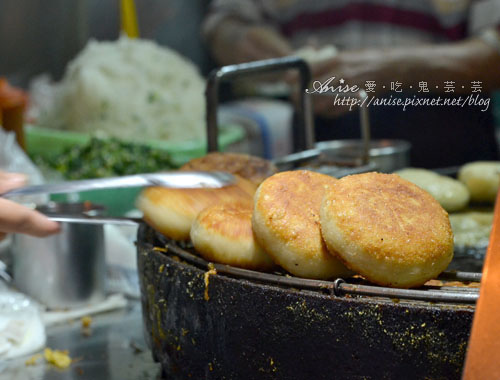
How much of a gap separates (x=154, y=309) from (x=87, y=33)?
4022 millimetres

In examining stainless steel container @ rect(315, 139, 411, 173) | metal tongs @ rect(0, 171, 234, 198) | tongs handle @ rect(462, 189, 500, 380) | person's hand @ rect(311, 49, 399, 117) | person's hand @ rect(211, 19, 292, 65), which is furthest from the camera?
person's hand @ rect(211, 19, 292, 65)

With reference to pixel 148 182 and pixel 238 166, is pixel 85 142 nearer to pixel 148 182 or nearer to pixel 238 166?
pixel 238 166

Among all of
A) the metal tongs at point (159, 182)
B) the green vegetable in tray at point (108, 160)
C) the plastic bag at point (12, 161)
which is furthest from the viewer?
the green vegetable in tray at point (108, 160)

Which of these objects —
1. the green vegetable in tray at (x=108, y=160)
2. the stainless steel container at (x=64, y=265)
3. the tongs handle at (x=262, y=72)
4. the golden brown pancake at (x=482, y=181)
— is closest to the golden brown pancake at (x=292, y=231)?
the tongs handle at (x=262, y=72)

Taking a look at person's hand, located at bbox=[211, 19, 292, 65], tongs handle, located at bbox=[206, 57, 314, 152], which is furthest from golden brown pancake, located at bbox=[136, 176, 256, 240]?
person's hand, located at bbox=[211, 19, 292, 65]

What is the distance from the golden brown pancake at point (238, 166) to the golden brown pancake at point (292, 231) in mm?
→ 261

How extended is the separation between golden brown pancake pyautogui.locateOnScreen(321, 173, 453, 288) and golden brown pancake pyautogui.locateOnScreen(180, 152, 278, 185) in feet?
1.18

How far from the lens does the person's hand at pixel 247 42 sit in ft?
9.82

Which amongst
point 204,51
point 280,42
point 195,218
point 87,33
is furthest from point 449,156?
point 87,33

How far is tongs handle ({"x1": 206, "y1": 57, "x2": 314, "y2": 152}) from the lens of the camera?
1499mm

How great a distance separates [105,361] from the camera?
1.35 m

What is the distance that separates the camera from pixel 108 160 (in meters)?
2.59

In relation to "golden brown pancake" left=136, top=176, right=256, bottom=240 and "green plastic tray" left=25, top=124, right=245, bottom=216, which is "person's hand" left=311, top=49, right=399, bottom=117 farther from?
"green plastic tray" left=25, top=124, right=245, bottom=216

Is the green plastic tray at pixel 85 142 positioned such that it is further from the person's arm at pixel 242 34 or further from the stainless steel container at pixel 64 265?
the stainless steel container at pixel 64 265
